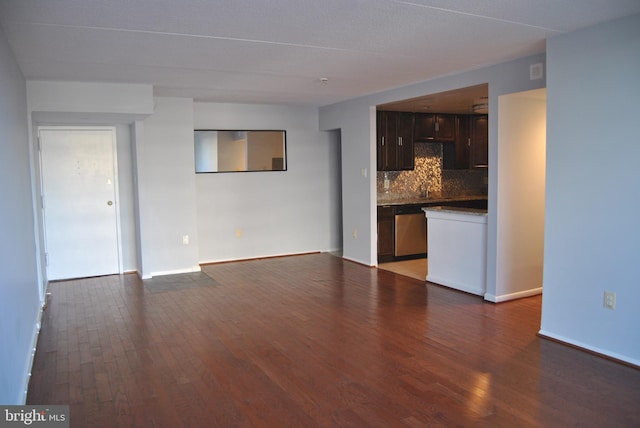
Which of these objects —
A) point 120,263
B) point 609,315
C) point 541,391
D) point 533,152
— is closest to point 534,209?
point 533,152

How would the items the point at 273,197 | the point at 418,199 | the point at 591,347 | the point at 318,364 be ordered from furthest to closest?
the point at 273,197 < the point at 418,199 < the point at 591,347 < the point at 318,364

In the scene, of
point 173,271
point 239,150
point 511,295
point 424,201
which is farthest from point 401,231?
point 173,271

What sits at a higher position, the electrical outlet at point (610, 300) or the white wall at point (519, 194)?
the white wall at point (519, 194)

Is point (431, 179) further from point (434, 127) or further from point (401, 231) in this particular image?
point (401, 231)

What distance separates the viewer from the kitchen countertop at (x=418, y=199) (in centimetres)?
721

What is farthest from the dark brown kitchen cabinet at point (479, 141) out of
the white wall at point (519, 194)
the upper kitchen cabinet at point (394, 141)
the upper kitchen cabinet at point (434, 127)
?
the white wall at point (519, 194)

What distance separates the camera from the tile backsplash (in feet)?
25.5

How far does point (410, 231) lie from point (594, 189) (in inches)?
148

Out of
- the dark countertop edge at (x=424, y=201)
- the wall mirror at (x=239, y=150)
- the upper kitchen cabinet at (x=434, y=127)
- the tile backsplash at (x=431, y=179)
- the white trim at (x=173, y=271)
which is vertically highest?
the upper kitchen cabinet at (x=434, y=127)

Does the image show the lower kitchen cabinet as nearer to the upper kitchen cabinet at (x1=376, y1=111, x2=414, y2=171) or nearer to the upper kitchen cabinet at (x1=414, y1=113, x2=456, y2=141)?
the upper kitchen cabinet at (x1=376, y1=111, x2=414, y2=171)

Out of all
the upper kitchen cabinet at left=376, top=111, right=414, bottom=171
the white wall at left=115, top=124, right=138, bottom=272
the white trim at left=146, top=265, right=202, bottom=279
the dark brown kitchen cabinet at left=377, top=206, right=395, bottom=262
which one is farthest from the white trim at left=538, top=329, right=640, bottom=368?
the white wall at left=115, top=124, right=138, bottom=272

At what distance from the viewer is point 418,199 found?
7.57 metres

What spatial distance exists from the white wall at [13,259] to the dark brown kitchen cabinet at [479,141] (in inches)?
210

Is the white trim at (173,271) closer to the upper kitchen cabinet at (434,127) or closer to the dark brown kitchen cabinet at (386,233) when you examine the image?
the dark brown kitchen cabinet at (386,233)
